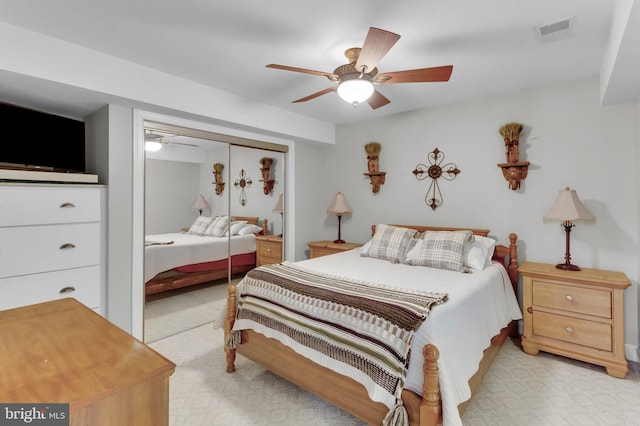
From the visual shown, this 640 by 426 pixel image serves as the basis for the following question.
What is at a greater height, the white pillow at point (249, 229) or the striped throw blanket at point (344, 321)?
the white pillow at point (249, 229)

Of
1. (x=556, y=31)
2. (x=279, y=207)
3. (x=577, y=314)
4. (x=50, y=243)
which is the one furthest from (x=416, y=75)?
(x=50, y=243)

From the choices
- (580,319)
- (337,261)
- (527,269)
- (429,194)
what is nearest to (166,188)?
(337,261)

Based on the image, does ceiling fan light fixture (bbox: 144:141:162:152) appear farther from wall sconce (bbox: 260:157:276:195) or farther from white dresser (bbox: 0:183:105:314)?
wall sconce (bbox: 260:157:276:195)

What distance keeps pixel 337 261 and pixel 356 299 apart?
48.5 inches

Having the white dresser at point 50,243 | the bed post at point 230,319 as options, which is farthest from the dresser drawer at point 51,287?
the bed post at point 230,319

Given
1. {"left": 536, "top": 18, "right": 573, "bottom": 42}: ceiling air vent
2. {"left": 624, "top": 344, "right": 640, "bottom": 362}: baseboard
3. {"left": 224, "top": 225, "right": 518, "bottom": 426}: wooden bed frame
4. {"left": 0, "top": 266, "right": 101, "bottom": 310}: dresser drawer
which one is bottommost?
{"left": 624, "top": 344, "right": 640, "bottom": 362}: baseboard

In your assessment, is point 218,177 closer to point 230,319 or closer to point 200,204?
point 200,204

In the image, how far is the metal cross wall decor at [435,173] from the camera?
355cm

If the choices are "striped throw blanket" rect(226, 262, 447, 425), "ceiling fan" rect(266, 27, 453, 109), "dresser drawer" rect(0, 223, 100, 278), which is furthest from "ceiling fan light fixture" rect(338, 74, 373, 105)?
"dresser drawer" rect(0, 223, 100, 278)

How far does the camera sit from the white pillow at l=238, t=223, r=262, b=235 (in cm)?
376

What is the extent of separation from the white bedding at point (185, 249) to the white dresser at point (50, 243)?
430 mm

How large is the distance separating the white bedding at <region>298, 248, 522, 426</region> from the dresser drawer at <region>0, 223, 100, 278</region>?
69.2 inches

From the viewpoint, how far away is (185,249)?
3.29m

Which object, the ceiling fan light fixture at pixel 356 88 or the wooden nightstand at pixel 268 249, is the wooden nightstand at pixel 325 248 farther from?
the ceiling fan light fixture at pixel 356 88
